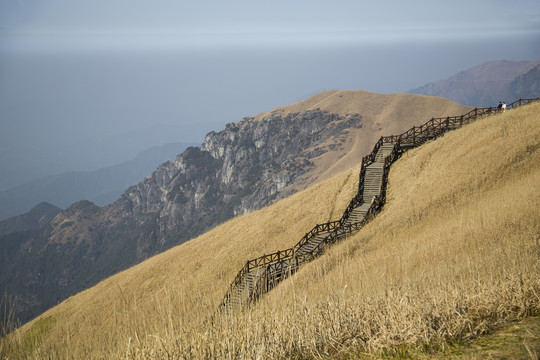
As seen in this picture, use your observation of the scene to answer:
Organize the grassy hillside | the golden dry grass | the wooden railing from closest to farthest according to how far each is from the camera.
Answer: the grassy hillside
the wooden railing
the golden dry grass

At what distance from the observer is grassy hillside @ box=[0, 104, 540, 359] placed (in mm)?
4703

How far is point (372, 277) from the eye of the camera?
7820 millimetres

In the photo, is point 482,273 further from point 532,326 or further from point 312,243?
point 312,243

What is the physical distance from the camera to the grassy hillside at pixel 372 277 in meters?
4.70

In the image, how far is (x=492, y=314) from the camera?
16.0 feet

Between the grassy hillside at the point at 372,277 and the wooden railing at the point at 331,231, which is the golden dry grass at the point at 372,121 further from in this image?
the grassy hillside at the point at 372,277

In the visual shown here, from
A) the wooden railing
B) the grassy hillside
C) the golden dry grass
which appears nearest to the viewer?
the grassy hillside

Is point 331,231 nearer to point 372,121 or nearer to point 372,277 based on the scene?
point 372,277

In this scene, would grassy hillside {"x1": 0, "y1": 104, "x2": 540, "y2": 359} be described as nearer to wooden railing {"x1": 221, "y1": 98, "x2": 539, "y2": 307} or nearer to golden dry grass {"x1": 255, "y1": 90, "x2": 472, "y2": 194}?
wooden railing {"x1": 221, "y1": 98, "x2": 539, "y2": 307}

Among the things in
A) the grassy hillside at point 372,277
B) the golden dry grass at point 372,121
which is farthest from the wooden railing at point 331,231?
the golden dry grass at point 372,121

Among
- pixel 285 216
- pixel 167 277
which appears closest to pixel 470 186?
pixel 285 216

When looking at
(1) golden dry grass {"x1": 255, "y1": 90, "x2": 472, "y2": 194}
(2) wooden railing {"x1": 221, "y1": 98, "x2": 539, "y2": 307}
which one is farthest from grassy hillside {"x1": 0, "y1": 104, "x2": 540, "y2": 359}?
(1) golden dry grass {"x1": 255, "y1": 90, "x2": 472, "y2": 194}

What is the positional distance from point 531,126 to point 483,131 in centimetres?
379

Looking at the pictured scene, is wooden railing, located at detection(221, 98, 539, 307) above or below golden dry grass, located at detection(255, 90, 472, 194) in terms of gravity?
below
